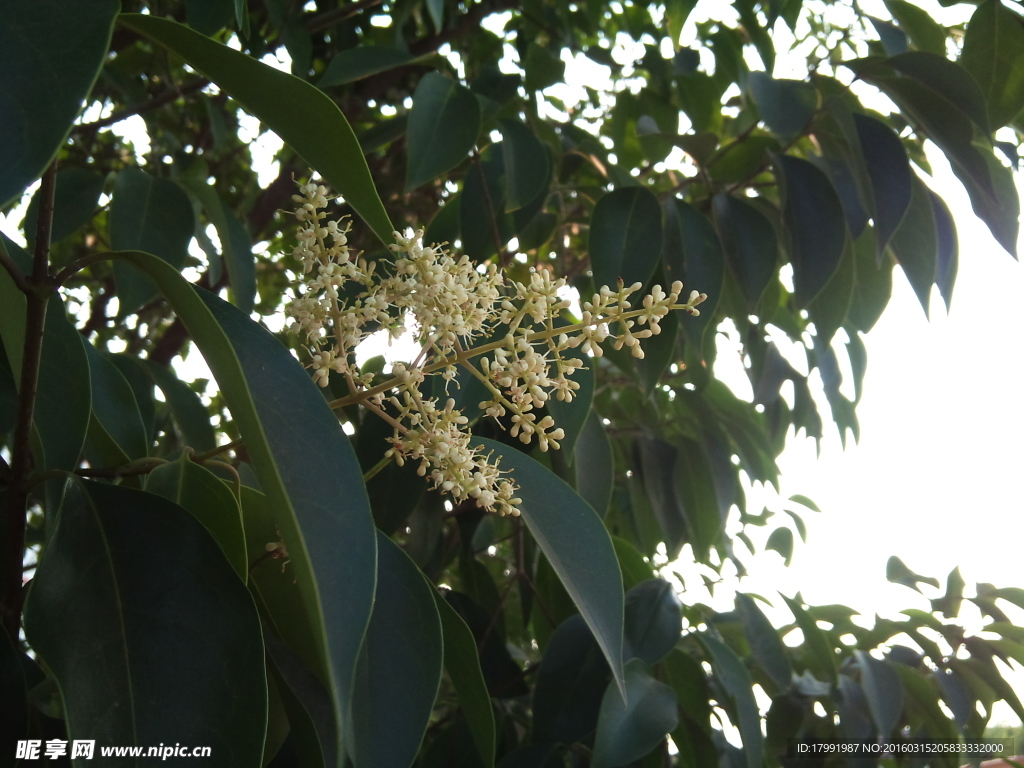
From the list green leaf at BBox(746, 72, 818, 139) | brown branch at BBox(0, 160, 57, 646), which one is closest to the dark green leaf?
green leaf at BBox(746, 72, 818, 139)

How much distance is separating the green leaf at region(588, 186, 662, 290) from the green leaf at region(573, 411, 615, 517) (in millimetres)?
203

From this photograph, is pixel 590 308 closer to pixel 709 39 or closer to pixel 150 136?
pixel 709 39

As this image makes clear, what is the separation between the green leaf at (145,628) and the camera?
51 cm

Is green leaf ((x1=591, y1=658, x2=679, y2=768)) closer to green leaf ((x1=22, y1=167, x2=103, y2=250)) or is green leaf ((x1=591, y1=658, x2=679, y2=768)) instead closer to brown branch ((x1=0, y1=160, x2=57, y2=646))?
brown branch ((x1=0, y1=160, x2=57, y2=646))

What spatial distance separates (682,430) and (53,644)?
146cm

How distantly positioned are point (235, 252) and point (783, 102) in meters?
0.80

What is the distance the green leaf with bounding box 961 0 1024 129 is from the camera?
107 centimetres

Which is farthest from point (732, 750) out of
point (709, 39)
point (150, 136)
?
point (150, 136)

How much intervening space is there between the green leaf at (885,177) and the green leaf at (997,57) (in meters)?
0.13

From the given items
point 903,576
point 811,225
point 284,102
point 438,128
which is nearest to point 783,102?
point 811,225

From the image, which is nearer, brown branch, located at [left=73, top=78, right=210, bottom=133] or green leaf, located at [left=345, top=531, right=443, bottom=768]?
green leaf, located at [left=345, top=531, right=443, bottom=768]

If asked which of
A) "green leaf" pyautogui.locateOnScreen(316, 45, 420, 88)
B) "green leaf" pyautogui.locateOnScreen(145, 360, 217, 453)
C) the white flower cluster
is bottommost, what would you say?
the white flower cluster

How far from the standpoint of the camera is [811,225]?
111 cm

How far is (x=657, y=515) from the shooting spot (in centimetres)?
152
